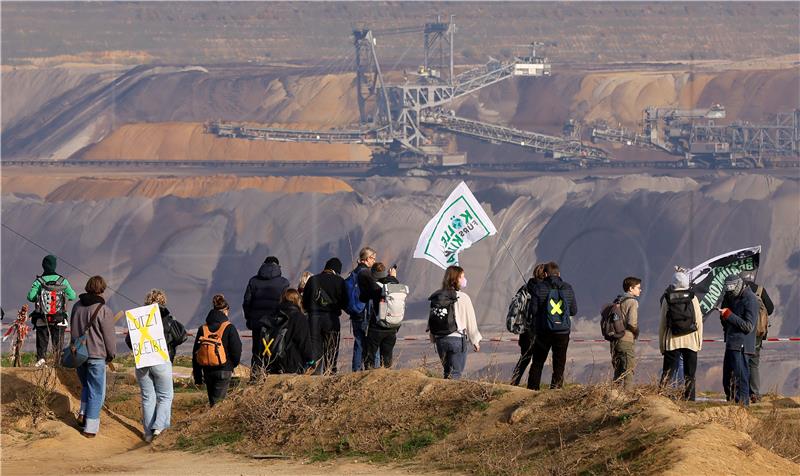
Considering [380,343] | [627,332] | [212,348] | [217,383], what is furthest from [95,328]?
[627,332]

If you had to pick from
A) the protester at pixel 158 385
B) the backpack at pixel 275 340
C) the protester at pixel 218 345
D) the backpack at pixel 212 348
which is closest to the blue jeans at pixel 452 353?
the backpack at pixel 275 340

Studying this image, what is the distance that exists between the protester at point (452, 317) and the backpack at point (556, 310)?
0.53 m

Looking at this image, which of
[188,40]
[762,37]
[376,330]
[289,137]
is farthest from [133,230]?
[376,330]

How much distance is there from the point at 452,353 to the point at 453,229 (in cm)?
236

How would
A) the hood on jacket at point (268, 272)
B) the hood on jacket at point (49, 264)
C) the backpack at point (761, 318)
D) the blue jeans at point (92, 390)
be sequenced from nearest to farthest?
the blue jeans at point (92, 390)
the backpack at point (761, 318)
the hood on jacket at point (268, 272)
the hood on jacket at point (49, 264)

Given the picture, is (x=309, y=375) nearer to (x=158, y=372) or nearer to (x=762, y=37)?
(x=158, y=372)

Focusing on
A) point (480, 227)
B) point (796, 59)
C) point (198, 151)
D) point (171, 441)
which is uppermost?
point (796, 59)

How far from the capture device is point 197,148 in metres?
117

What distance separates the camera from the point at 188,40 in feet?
489

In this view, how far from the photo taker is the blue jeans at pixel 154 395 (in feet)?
40.8

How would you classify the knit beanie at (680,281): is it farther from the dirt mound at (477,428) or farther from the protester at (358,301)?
the protester at (358,301)

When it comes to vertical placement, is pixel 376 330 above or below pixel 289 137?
below

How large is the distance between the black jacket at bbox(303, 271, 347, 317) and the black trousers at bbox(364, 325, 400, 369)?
34 cm

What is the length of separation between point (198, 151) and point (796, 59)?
49162 millimetres
